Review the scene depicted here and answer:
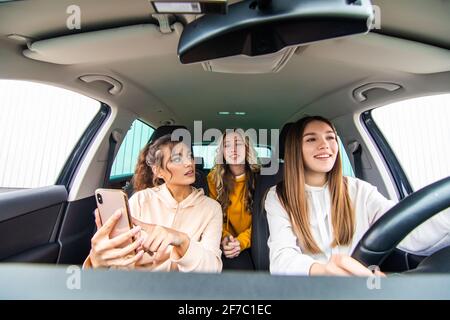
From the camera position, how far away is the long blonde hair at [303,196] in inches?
30.1

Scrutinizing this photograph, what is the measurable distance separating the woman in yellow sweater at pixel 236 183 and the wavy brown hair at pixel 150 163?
23 cm

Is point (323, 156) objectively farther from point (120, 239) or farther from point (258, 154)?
point (120, 239)

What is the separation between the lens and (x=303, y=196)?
864 mm

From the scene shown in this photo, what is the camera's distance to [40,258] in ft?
2.66

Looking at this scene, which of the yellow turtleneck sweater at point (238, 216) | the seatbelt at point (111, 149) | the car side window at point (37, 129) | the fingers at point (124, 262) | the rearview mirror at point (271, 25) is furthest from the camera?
the yellow turtleneck sweater at point (238, 216)

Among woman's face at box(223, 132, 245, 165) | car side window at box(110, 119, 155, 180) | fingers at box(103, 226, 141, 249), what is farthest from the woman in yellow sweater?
fingers at box(103, 226, 141, 249)

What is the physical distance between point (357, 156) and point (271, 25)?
0.82 meters

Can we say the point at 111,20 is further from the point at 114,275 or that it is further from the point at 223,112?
the point at 114,275

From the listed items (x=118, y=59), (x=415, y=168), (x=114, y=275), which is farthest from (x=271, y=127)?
(x=114, y=275)

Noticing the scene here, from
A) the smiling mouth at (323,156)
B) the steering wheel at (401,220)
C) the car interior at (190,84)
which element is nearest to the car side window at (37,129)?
the car interior at (190,84)

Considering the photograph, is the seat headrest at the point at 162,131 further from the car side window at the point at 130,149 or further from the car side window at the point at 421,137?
the car side window at the point at 421,137

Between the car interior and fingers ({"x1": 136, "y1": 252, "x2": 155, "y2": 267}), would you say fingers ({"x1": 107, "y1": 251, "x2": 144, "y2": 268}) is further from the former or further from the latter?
the car interior

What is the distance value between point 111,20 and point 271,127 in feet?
2.25

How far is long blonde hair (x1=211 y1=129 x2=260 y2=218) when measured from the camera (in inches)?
43.3
